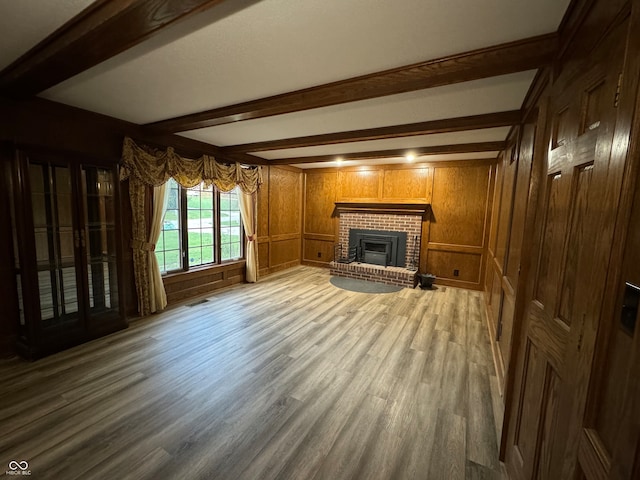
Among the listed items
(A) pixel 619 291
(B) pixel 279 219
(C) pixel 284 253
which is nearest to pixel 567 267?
(A) pixel 619 291

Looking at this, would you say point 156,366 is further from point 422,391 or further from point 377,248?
point 377,248

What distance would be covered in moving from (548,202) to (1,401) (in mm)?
3809

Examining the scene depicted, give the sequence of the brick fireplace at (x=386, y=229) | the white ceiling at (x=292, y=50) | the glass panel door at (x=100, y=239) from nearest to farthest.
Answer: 1. the white ceiling at (x=292, y=50)
2. the glass panel door at (x=100, y=239)
3. the brick fireplace at (x=386, y=229)

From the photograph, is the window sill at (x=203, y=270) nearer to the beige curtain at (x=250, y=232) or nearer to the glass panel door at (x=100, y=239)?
the beige curtain at (x=250, y=232)

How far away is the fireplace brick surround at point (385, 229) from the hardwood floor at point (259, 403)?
1911 mm

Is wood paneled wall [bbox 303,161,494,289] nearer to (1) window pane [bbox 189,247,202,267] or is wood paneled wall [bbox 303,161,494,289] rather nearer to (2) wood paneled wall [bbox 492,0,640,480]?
(1) window pane [bbox 189,247,202,267]

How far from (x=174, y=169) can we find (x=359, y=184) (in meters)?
3.73

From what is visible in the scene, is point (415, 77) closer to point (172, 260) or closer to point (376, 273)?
point (172, 260)

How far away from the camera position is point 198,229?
4469mm

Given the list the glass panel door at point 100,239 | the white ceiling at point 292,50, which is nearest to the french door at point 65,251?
the glass panel door at point 100,239

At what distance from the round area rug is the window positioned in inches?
81.1

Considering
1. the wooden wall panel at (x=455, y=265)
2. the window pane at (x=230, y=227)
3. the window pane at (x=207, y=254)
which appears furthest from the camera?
the wooden wall panel at (x=455, y=265)

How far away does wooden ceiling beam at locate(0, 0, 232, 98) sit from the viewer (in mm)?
1246

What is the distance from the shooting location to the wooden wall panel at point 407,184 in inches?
216
